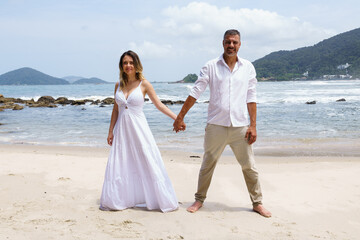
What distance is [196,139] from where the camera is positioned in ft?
38.2

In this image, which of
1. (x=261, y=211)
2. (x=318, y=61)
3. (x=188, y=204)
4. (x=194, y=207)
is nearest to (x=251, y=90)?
(x=261, y=211)

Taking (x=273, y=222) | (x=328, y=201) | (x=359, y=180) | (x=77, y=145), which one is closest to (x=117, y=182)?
(x=273, y=222)

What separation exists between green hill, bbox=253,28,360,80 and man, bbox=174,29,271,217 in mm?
93480

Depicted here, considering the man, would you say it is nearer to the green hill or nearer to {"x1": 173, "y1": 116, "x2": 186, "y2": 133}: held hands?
{"x1": 173, "y1": 116, "x2": 186, "y2": 133}: held hands

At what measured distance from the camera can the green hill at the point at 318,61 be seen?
92.1 m

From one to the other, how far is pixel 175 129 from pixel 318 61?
360 feet

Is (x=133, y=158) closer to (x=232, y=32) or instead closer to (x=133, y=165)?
(x=133, y=165)

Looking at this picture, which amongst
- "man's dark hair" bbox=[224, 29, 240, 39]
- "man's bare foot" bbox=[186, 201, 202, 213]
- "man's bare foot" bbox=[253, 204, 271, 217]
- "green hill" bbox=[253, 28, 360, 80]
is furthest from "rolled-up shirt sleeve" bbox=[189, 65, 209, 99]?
"green hill" bbox=[253, 28, 360, 80]

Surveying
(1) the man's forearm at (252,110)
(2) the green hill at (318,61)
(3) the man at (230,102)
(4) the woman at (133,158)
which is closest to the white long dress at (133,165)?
(4) the woman at (133,158)

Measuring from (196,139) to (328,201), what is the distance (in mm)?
7143

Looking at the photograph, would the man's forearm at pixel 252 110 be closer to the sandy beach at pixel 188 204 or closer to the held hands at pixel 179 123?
the held hands at pixel 179 123

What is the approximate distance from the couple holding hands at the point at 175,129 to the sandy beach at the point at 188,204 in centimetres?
21

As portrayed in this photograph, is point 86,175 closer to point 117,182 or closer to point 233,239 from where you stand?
point 117,182

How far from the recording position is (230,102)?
384 cm
